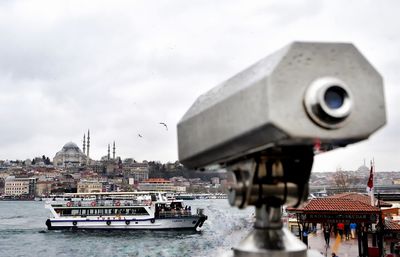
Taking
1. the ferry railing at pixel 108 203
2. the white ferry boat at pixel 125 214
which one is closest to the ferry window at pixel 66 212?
the white ferry boat at pixel 125 214

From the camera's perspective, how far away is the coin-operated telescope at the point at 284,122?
48.7 inches

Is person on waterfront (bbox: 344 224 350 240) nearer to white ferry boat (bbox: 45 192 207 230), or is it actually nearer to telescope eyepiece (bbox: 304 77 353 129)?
white ferry boat (bbox: 45 192 207 230)

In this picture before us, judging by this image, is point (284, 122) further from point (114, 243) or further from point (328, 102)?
point (114, 243)

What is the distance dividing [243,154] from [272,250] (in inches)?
12.9

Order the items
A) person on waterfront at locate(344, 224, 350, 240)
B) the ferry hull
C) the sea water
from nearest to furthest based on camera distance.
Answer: person on waterfront at locate(344, 224, 350, 240)
the sea water
the ferry hull

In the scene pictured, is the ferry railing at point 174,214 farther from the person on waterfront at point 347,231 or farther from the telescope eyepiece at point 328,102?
the telescope eyepiece at point 328,102

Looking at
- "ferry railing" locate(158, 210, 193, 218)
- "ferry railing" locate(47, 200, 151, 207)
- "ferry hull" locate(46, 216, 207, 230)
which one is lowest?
"ferry hull" locate(46, 216, 207, 230)

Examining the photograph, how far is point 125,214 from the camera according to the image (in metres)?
41.2

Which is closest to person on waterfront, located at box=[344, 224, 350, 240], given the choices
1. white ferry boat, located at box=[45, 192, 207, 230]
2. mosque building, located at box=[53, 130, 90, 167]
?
white ferry boat, located at box=[45, 192, 207, 230]

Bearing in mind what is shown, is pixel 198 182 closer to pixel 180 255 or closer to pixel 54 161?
pixel 54 161

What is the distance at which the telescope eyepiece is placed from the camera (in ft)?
4.00

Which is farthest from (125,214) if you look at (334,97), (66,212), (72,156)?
(72,156)

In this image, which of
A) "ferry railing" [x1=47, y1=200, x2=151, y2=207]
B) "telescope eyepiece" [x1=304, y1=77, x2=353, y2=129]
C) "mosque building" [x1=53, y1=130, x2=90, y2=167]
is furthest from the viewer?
"mosque building" [x1=53, y1=130, x2=90, y2=167]

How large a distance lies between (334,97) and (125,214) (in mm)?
41311
